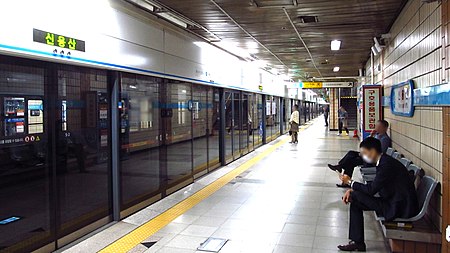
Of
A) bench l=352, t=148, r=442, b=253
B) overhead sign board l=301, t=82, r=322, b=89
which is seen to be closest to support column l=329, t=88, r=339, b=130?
overhead sign board l=301, t=82, r=322, b=89

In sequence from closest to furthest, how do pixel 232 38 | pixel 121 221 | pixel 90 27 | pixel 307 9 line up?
pixel 90 27
pixel 121 221
pixel 307 9
pixel 232 38

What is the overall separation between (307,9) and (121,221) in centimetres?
381

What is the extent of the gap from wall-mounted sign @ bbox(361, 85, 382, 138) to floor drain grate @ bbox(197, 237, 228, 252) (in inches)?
190

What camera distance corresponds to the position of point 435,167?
3586 mm

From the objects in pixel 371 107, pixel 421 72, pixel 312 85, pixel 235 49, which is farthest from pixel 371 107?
pixel 312 85

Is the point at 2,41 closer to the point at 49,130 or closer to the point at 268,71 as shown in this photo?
the point at 49,130

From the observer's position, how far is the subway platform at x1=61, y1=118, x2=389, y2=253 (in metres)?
3.87

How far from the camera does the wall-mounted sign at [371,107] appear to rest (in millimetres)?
7629

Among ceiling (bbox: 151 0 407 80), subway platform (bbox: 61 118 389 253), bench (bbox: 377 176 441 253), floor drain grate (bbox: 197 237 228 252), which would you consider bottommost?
floor drain grate (bbox: 197 237 228 252)

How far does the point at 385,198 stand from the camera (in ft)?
11.8

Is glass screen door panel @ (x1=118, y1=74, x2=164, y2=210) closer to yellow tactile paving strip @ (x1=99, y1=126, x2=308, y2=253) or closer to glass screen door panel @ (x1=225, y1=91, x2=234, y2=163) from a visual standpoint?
yellow tactile paving strip @ (x1=99, y1=126, x2=308, y2=253)

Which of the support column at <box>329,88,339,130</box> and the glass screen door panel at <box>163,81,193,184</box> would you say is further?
the support column at <box>329,88,339,130</box>

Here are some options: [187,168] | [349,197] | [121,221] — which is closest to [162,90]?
[187,168]

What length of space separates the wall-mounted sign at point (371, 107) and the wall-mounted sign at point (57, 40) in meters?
5.73
